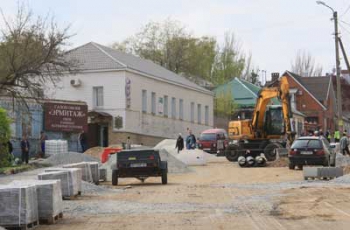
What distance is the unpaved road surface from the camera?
1399 cm

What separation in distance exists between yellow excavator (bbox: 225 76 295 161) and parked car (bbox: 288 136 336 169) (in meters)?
6.74

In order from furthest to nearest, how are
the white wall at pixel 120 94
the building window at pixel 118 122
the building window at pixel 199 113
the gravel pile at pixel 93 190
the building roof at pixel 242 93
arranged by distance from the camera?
the building roof at pixel 242 93 < the building window at pixel 199 113 < the white wall at pixel 120 94 < the building window at pixel 118 122 < the gravel pile at pixel 93 190

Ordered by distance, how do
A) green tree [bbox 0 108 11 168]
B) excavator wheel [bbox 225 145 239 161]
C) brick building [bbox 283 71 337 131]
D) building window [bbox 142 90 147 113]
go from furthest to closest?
brick building [bbox 283 71 337 131] → building window [bbox 142 90 147 113] → excavator wheel [bbox 225 145 239 161] → green tree [bbox 0 108 11 168]

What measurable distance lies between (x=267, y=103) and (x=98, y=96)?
20.1 meters

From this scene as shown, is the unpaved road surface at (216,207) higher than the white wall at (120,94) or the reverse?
the reverse

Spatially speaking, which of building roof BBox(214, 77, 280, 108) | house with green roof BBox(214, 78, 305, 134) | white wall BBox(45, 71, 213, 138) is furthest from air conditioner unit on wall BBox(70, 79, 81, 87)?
building roof BBox(214, 77, 280, 108)

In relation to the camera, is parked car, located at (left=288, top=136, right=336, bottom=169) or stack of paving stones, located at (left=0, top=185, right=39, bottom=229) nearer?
stack of paving stones, located at (left=0, top=185, right=39, bottom=229)

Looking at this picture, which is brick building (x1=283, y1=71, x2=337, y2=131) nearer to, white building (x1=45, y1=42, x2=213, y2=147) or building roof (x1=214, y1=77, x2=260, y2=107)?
building roof (x1=214, y1=77, x2=260, y2=107)

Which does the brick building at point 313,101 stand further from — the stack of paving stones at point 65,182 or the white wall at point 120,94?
the stack of paving stones at point 65,182

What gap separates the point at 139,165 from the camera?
26.4m

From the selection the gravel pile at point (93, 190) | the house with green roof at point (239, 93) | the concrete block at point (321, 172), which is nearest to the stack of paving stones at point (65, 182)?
the gravel pile at point (93, 190)

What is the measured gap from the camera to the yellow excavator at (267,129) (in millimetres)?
40406

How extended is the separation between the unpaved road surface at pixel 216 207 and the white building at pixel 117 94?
28816 mm

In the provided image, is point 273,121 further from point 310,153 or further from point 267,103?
point 310,153
